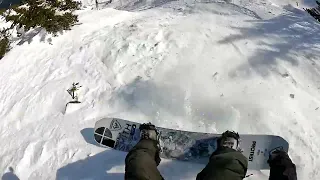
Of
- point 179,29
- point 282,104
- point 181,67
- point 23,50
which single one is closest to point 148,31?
point 179,29

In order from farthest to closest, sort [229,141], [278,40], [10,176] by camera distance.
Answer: [278,40], [10,176], [229,141]

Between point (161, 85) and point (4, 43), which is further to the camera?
point (4, 43)

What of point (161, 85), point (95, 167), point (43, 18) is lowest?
point (95, 167)

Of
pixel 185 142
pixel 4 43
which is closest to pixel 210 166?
pixel 185 142

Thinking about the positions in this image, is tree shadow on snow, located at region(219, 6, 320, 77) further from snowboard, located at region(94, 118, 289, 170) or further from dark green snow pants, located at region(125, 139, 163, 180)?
dark green snow pants, located at region(125, 139, 163, 180)

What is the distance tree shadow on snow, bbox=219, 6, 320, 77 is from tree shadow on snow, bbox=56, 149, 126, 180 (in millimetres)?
2115

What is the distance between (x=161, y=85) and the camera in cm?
530

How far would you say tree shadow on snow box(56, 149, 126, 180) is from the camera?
172 inches

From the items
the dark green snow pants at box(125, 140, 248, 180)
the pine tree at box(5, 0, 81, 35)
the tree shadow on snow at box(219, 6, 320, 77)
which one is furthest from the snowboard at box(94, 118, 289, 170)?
the pine tree at box(5, 0, 81, 35)

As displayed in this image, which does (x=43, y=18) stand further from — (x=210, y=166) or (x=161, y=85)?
(x=210, y=166)

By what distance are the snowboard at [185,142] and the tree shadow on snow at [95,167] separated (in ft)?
0.41

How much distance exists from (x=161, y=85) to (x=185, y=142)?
1170 millimetres

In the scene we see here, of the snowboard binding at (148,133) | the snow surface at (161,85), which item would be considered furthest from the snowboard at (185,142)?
Answer: the snowboard binding at (148,133)

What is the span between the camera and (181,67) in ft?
18.1
